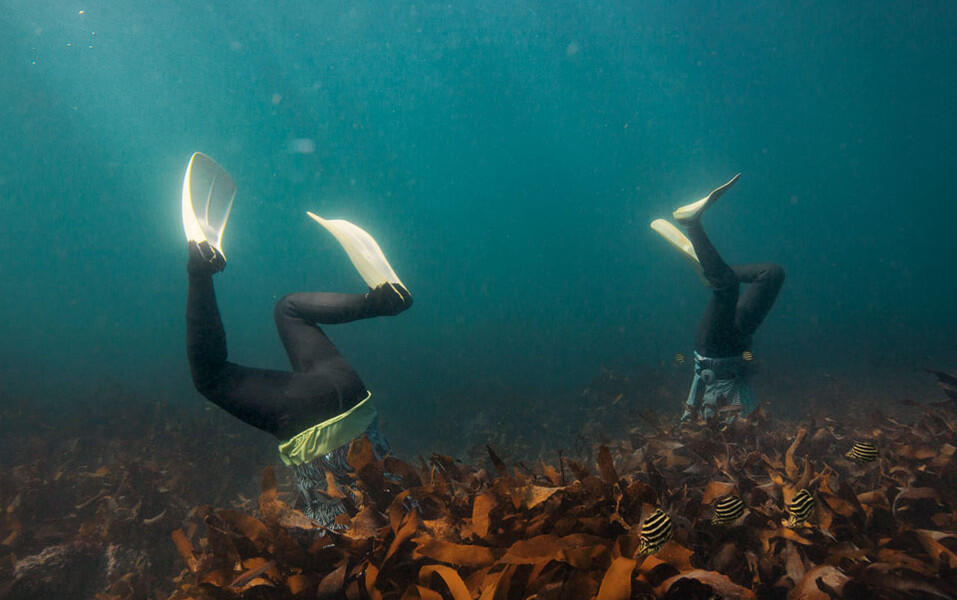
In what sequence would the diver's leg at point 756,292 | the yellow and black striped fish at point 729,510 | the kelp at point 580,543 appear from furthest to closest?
the diver's leg at point 756,292 → the yellow and black striped fish at point 729,510 → the kelp at point 580,543

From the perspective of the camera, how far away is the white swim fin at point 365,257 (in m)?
3.67

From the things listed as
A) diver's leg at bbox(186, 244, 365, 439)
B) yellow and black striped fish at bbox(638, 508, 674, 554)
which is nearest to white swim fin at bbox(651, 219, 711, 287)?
yellow and black striped fish at bbox(638, 508, 674, 554)

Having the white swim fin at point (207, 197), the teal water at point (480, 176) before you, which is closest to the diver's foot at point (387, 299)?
the white swim fin at point (207, 197)

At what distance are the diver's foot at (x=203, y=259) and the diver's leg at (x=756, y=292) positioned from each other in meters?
6.39

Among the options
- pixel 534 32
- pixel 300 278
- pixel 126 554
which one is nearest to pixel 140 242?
pixel 300 278

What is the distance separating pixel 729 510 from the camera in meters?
1.99

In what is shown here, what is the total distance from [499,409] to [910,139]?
14111 centimetres

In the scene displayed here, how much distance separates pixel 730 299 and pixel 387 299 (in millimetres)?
4818

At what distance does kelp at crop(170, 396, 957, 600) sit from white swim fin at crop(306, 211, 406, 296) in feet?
5.24

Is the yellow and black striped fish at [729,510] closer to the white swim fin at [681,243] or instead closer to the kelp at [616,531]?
the kelp at [616,531]

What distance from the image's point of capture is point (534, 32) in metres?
57.2

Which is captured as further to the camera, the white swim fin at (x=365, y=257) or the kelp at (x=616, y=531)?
the white swim fin at (x=365, y=257)

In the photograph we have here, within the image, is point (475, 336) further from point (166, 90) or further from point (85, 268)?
point (85, 268)

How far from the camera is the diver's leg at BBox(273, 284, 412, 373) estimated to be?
3486 millimetres
